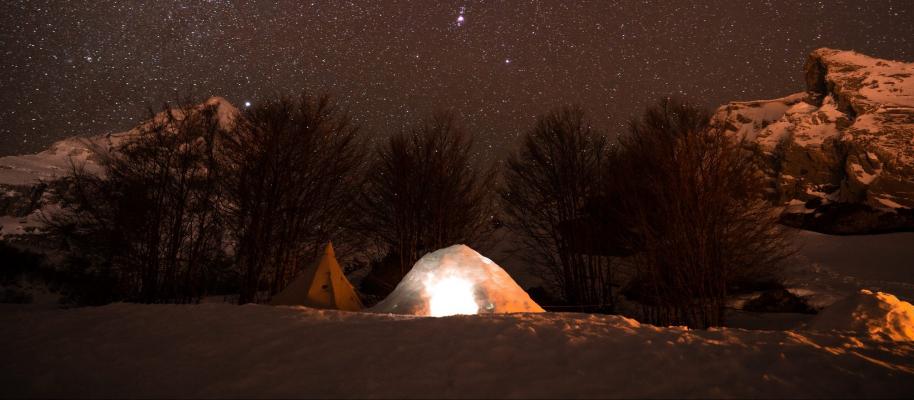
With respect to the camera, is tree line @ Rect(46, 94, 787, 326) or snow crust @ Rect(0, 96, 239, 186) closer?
tree line @ Rect(46, 94, 787, 326)

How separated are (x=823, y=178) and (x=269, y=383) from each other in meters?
37.4

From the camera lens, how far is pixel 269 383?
14.0ft

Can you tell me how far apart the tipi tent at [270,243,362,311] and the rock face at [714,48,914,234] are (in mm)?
28250

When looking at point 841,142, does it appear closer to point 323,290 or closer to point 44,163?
point 323,290

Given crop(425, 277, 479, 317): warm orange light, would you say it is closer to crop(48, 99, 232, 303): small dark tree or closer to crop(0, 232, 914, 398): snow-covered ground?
crop(0, 232, 914, 398): snow-covered ground

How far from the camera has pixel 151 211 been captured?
60.6 feet

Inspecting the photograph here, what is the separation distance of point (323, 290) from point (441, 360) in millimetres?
8348

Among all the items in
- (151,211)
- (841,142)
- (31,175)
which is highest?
(31,175)

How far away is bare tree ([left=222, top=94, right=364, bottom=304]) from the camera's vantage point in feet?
57.0

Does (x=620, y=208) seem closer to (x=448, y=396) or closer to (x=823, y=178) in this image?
(x=448, y=396)

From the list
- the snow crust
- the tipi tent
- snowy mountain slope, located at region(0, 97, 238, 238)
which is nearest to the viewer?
the tipi tent

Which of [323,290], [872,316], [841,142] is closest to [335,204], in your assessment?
[323,290]

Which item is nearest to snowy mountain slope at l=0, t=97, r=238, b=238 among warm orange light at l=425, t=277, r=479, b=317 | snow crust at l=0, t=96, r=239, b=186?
snow crust at l=0, t=96, r=239, b=186

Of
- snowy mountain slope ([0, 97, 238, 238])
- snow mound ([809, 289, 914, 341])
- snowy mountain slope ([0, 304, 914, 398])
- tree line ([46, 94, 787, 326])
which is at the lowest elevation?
snow mound ([809, 289, 914, 341])
